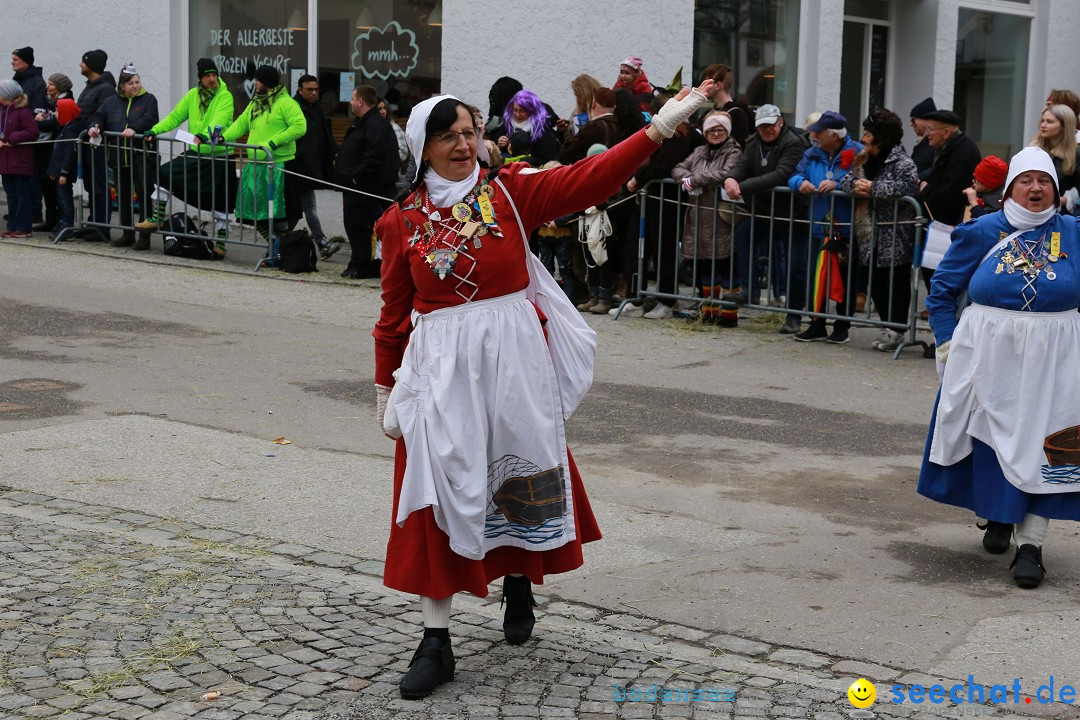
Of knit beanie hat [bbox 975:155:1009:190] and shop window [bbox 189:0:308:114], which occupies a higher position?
shop window [bbox 189:0:308:114]

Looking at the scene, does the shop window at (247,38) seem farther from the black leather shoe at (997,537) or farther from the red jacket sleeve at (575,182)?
the red jacket sleeve at (575,182)

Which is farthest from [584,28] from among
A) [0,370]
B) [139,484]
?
[139,484]

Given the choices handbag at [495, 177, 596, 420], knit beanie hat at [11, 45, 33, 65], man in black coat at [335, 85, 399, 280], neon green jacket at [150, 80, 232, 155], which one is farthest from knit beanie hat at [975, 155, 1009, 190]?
knit beanie hat at [11, 45, 33, 65]

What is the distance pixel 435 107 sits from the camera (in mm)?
4941

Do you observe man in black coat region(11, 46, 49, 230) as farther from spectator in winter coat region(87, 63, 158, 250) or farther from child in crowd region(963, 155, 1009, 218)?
child in crowd region(963, 155, 1009, 218)

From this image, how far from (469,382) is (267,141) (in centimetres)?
1091

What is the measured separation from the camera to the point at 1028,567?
6020 millimetres

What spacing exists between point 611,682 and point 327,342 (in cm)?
689

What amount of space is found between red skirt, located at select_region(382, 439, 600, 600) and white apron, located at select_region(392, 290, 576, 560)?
0.06 metres

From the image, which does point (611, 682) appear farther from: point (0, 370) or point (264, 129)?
point (264, 129)

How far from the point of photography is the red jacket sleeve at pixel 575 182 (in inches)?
192

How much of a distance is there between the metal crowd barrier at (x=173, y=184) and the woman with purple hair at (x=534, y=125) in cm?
296

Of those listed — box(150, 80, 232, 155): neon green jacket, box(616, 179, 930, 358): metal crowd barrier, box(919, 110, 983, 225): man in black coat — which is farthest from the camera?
box(150, 80, 232, 155): neon green jacket

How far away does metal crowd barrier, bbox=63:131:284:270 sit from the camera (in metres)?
15.1
